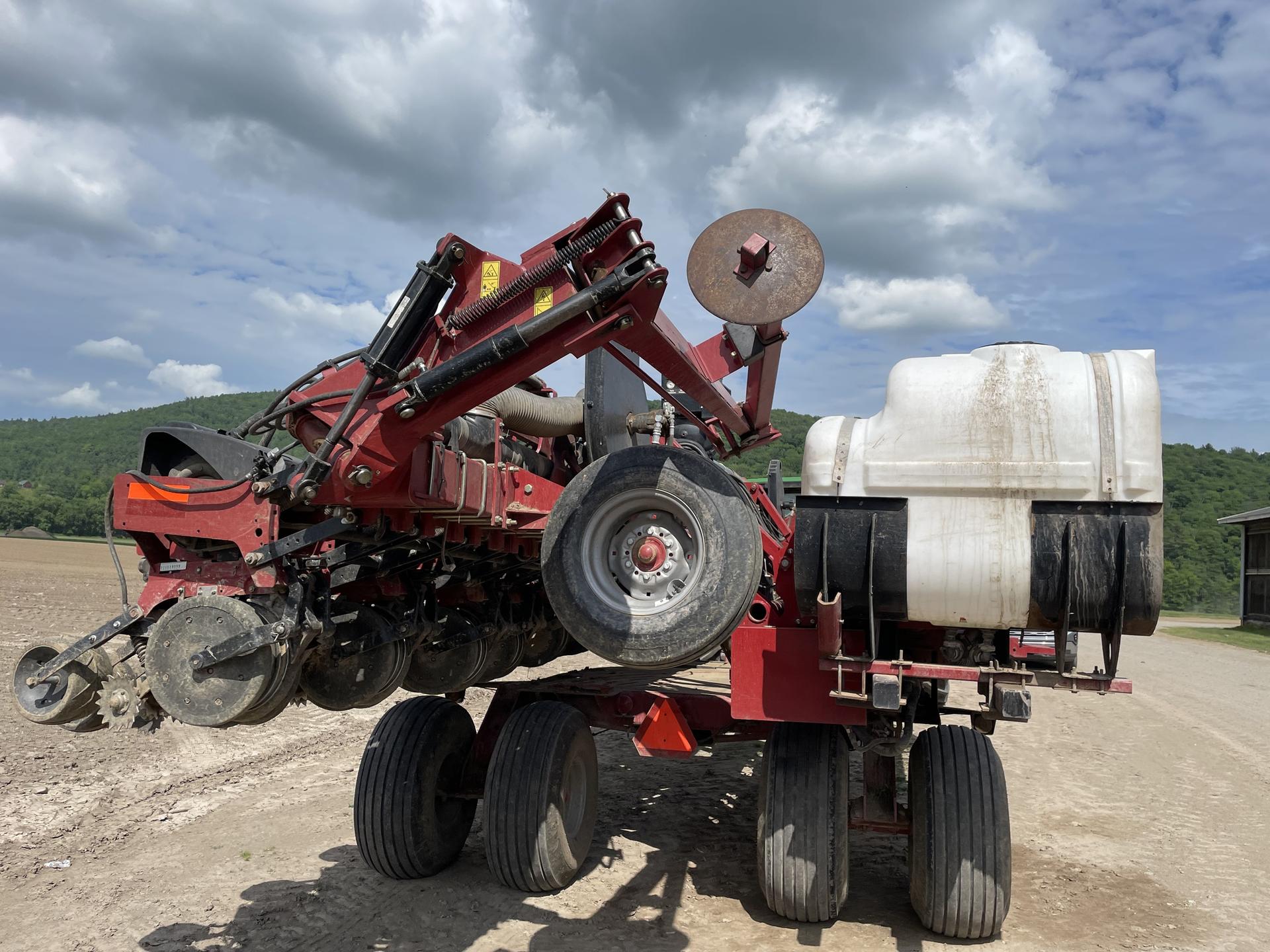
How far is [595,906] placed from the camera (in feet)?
17.0

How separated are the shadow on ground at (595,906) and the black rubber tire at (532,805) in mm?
174

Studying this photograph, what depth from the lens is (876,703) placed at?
12.7 ft

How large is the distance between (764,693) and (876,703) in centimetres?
74

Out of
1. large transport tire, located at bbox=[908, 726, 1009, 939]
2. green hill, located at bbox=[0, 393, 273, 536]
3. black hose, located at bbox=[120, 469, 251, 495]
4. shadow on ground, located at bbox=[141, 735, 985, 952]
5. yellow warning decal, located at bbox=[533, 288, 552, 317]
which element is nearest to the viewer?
yellow warning decal, located at bbox=[533, 288, 552, 317]

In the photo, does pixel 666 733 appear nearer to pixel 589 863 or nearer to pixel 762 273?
pixel 589 863

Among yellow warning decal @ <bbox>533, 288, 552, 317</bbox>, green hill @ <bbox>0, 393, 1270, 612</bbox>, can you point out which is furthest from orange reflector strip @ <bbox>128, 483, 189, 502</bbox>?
green hill @ <bbox>0, 393, 1270, 612</bbox>

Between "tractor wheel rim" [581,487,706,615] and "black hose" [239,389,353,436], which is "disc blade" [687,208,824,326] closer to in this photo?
"tractor wheel rim" [581,487,706,615]

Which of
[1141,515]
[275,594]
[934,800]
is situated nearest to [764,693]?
[934,800]

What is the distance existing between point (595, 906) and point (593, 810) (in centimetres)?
66

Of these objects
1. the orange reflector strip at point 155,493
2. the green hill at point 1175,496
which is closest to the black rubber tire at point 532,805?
the orange reflector strip at point 155,493

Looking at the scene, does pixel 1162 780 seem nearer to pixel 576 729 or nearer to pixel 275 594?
pixel 576 729

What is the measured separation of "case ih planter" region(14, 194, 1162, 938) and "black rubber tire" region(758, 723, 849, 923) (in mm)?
14

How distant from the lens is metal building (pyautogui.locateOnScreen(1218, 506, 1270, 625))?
1060 inches

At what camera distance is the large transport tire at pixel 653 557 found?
11.7 ft
